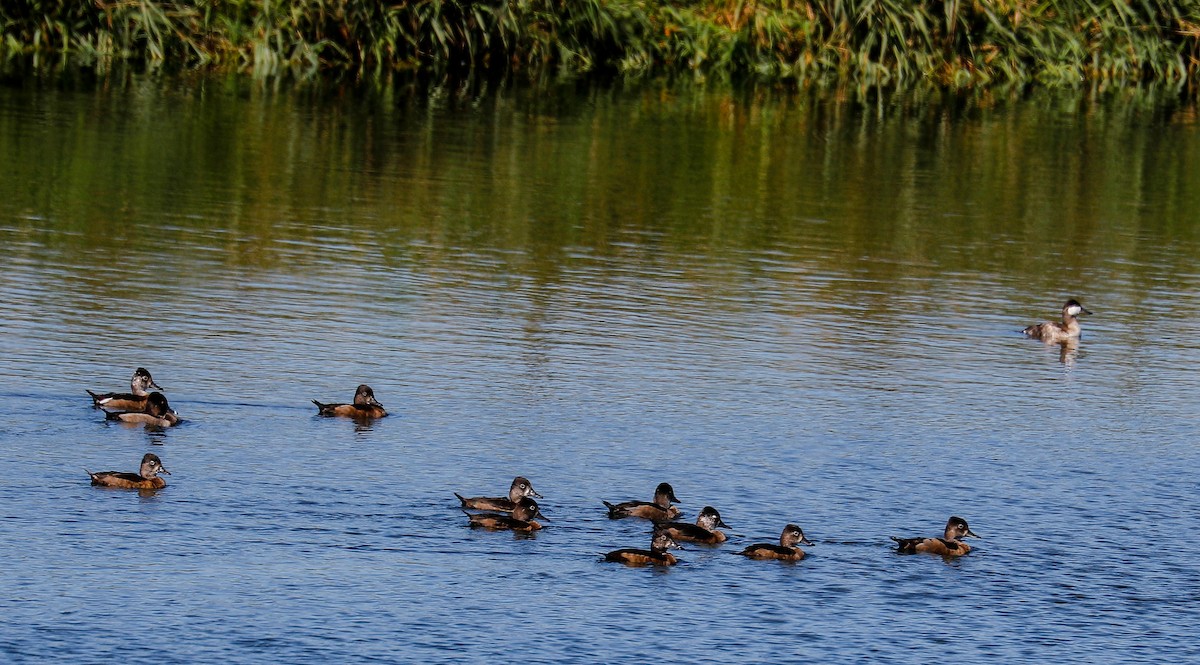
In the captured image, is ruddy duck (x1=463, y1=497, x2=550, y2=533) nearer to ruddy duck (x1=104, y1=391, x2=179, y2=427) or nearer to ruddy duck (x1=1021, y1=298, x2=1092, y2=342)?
ruddy duck (x1=104, y1=391, x2=179, y2=427)

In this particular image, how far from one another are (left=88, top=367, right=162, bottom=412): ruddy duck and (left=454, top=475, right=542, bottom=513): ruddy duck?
4569 mm

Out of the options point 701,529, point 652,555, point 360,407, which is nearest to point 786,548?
point 701,529

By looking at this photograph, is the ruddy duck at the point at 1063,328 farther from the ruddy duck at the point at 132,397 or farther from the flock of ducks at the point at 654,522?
the ruddy duck at the point at 132,397

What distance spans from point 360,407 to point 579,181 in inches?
879

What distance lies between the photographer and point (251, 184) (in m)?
41.9

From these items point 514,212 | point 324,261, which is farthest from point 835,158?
point 324,261

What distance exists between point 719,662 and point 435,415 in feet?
27.4

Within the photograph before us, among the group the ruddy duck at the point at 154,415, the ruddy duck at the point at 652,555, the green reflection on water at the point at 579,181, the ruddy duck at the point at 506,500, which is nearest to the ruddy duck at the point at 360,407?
the ruddy duck at the point at 154,415

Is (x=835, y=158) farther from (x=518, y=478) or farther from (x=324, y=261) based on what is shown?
(x=518, y=478)

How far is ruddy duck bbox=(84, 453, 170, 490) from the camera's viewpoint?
1967cm

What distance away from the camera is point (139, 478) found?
1972 centimetres

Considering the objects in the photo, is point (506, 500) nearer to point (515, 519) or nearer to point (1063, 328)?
point (515, 519)

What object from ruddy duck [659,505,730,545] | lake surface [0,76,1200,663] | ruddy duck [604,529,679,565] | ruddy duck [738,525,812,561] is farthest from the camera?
ruddy duck [659,505,730,545]

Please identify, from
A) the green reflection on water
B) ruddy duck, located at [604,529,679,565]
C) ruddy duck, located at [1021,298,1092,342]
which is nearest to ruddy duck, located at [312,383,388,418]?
ruddy duck, located at [604,529,679,565]
